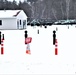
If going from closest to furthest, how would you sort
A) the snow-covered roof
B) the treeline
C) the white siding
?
the white siding < the snow-covered roof < the treeline

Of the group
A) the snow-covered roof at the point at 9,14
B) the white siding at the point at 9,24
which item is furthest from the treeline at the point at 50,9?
the white siding at the point at 9,24

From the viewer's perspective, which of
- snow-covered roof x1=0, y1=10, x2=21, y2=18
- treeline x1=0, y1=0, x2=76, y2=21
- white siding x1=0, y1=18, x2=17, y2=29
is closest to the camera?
white siding x1=0, y1=18, x2=17, y2=29

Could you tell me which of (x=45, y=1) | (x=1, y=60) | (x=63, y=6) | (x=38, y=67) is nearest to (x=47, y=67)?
(x=38, y=67)

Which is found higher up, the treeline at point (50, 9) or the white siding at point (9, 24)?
the treeline at point (50, 9)


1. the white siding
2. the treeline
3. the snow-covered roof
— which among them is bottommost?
the white siding

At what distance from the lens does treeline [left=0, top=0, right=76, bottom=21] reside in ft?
296

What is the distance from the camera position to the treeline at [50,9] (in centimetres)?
9012

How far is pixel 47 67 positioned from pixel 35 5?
93709mm

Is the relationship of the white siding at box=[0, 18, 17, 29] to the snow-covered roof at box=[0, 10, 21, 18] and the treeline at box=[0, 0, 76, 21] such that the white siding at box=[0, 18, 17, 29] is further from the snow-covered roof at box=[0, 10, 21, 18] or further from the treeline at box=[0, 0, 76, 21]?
the treeline at box=[0, 0, 76, 21]

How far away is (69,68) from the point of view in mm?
9266

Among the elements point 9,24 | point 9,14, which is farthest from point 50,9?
point 9,24

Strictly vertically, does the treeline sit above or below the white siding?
above

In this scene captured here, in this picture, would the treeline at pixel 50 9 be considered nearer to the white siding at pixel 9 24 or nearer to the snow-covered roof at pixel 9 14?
the snow-covered roof at pixel 9 14

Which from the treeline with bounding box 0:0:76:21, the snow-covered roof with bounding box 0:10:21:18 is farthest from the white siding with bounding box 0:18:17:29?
the treeline with bounding box 0:0:76:21
